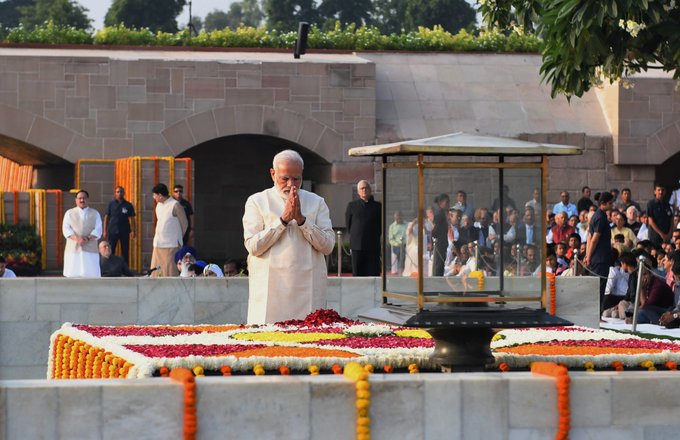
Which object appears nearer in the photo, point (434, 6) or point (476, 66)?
point (476, 66)

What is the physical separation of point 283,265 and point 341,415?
439 cm

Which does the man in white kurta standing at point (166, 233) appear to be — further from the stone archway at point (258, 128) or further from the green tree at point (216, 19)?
the green tree at point (216, 19)

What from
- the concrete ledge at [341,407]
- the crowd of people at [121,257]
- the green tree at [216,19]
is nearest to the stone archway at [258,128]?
the crowd of people at [121,257]

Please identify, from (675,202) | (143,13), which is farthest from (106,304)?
(143,13)

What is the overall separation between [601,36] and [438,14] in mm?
41950

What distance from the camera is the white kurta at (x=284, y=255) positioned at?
11117mm

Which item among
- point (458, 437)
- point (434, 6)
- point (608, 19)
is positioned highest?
point (434, 6)

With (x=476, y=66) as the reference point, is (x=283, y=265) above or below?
below

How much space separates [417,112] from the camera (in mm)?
27516

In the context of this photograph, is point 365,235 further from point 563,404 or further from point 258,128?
point 563,404

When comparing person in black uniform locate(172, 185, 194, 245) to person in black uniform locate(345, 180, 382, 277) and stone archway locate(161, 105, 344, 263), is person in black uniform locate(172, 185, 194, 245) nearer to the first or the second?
person in black uniform locate(345, 180, 382, 277)

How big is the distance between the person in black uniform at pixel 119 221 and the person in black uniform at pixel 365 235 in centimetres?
680

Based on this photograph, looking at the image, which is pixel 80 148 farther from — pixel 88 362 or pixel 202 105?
pixel 88 362

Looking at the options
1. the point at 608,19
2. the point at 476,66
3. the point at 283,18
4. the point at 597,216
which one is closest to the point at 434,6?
the point at 283,18
